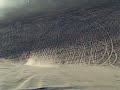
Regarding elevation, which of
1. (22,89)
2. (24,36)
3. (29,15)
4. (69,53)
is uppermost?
(29,15)

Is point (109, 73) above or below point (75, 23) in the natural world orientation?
below

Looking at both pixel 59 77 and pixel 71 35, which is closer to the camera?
pixel 59 77

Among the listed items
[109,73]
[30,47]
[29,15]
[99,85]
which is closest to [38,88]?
[99,85]

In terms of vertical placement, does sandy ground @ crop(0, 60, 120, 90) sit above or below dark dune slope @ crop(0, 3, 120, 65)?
below

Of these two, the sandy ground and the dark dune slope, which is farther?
the dark dune slope

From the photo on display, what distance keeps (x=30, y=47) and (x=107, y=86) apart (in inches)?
80.7

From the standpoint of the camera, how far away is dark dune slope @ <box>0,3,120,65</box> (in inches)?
177

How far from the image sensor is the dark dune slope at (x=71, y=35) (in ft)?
14.8

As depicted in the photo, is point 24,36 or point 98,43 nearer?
point 98,43

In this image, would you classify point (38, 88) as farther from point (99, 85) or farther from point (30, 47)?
point (30, 47)

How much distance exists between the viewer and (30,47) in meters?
4.93

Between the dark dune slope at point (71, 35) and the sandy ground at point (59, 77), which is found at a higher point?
the dark dune slope at point (71, 35)

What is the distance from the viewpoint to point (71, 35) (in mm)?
4895

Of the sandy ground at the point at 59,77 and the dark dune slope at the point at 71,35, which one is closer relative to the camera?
the sandy ground at the point at 59,77
